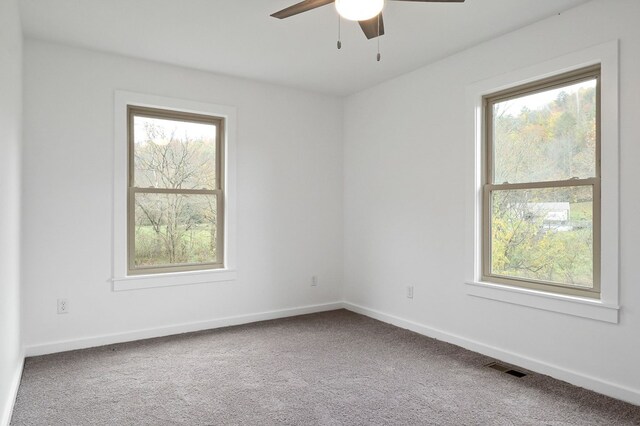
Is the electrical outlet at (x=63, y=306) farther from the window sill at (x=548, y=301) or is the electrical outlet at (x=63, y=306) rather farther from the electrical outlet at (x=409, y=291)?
the window sill at (x=548, y=301)

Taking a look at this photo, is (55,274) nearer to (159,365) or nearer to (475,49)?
(159,365)

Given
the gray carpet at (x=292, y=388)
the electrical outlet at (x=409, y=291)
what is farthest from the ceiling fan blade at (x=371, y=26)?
the electrical outlet at (x=409, y=291)

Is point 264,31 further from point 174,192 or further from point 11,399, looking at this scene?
point 11,399

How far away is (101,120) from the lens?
3.77 meters

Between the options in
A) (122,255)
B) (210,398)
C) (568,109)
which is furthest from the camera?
(122,255)

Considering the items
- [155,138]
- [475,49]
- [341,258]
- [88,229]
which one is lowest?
[341,258]

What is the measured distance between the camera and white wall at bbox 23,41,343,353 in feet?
11.6

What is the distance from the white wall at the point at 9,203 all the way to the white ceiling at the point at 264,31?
503mm

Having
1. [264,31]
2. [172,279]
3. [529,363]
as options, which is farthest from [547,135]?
[172,279]

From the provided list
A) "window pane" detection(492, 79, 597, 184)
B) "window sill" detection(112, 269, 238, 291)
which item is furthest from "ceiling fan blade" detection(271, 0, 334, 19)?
"window sill" detection(112, 269, 238, 291)

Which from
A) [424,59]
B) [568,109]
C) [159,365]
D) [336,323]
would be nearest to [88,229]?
[159,365]

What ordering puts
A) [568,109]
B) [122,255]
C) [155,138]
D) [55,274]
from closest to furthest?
[568,109]
[55,274]
[122,255]
[155,138]

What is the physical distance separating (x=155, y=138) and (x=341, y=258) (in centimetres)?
247

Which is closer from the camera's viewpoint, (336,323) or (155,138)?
(155,138)
